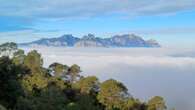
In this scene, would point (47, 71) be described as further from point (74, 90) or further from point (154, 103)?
point (154, 103)

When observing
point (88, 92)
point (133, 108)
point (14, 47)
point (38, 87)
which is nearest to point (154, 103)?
point (133, 108)

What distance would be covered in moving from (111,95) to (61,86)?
27.6 ft

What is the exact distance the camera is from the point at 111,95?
91.6 m

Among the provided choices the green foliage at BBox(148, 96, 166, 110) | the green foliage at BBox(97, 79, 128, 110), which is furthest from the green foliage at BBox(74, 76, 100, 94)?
the green foliage at BBox(148, 96, 166, 110)

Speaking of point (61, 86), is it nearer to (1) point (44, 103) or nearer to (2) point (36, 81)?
(2) point (36, 81)

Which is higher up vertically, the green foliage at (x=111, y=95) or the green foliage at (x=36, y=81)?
the green foliage at (x=36, y=81)

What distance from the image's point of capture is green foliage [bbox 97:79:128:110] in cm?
9031

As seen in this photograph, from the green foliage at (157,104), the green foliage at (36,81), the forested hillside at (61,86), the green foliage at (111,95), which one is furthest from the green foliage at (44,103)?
the green foliage at (157,104)

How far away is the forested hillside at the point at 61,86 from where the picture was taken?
245 feet

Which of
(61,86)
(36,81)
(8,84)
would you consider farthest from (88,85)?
(8,84)

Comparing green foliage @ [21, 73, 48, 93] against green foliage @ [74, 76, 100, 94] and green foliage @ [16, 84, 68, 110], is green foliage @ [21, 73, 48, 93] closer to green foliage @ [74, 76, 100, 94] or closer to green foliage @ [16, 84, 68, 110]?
green foliage @ [74, 76, 100, 94]

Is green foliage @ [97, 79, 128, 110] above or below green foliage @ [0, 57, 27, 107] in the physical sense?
below

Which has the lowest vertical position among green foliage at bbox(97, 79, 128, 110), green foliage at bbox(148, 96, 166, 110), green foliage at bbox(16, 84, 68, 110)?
green foliage at bbox(148, 96, 166, 110)

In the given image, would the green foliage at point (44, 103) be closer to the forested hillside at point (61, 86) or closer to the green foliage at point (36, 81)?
the forested hillside at point (61, 86)
